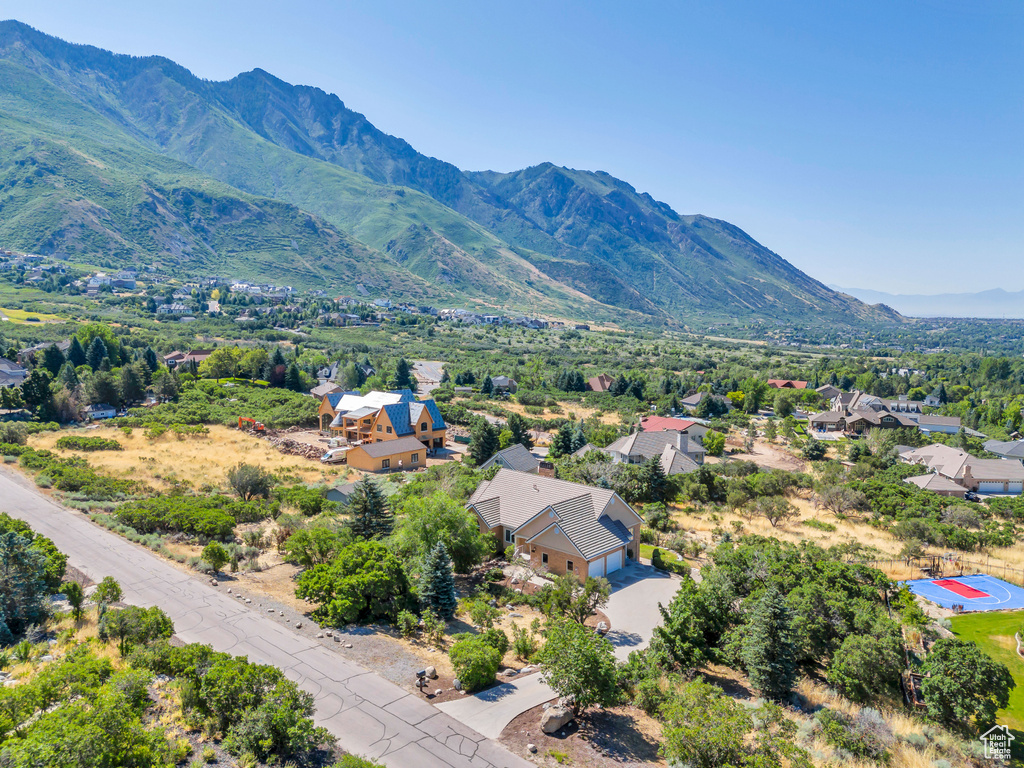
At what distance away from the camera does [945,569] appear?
99.3 ft

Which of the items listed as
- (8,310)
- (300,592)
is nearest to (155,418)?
(300,592)

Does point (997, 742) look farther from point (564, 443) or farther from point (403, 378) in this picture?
point (403, 378)

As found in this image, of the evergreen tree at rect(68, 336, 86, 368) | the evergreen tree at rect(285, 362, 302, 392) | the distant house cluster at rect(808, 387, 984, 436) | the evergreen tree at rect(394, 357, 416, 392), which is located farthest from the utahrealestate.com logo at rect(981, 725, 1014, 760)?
the evergreen tree at rect(68, 336, 86, 368)

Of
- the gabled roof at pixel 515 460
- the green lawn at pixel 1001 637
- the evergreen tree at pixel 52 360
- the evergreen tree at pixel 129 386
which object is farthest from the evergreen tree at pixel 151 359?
the green lawn at pixel 1001 637

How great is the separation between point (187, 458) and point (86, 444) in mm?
8273

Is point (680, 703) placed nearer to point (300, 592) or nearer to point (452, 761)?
point (452, 761)

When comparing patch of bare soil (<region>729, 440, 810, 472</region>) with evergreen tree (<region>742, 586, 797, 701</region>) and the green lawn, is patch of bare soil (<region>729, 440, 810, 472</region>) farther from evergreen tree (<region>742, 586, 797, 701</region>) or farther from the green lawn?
evergreen tree (<region>742, 586, 797, 701</region>)

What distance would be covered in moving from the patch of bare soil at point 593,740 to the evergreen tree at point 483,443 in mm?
30666

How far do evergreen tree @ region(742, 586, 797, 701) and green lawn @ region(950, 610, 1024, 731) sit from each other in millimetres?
7134

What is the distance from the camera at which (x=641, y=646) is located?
→ 62.1ft

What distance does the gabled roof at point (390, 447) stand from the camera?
43969 mm

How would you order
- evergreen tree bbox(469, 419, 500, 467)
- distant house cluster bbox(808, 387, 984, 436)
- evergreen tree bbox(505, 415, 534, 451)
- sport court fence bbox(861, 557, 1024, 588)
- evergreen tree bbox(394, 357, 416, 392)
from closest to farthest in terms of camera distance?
sport court fence bbox(861, 557, 1024, 588), evergreen tree bbox(469, 419, 500, 467), evergreen tree bbox(505, 415, 534, 451), distant house cluster bbox(808, 387, 984, 436), evergreen tree bbox(394, 357, 416, 392)

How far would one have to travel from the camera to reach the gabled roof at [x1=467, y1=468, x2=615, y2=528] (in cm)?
2638

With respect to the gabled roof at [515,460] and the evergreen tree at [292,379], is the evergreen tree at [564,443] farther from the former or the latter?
the evergreen tree at [292,379]
